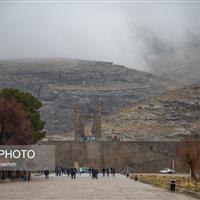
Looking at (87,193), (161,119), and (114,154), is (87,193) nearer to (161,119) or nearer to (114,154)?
(114,154)

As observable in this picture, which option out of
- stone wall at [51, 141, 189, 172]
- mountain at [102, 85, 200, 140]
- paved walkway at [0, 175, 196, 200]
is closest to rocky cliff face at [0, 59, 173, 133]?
mountain at [102, 85, 200, 140]

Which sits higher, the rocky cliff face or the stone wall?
the rocky cliff face

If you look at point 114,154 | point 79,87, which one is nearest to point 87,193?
point 114,154

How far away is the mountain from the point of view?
126m

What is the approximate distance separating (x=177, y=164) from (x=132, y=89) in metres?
84.1

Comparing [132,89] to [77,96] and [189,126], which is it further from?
[189,126]

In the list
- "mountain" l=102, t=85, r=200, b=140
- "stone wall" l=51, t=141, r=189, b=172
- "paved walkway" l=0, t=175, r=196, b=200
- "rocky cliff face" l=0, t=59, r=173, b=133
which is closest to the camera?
"paved walkway" l=0, t=175, r=196, b=200

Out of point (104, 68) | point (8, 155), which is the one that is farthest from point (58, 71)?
point (8, 155)

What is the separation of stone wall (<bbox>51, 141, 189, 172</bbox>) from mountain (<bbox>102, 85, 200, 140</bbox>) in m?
12.3

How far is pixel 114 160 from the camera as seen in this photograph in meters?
108

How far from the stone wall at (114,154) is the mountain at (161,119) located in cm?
1232

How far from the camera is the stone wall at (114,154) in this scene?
107812 millimetres

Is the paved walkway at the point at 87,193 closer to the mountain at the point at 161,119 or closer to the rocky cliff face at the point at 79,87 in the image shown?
the mountain at the point at 161,119

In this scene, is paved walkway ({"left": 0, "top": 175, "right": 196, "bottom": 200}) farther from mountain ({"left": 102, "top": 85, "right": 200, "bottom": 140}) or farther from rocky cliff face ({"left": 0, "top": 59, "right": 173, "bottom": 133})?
rocky cliff face ({"left": 0, "top": 59, "right": 173, "bottom": 133})
